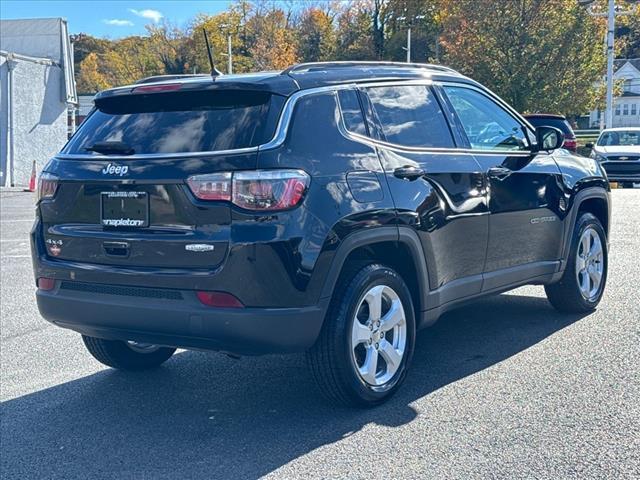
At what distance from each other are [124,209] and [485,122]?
281cm

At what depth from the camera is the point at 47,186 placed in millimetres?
4730

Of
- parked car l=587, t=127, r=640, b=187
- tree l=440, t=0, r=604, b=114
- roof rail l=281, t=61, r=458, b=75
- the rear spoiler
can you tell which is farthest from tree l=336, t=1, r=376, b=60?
the rear spoiler

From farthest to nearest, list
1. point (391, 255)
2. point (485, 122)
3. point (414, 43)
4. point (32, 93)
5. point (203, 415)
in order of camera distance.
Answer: point (414, 43), point (32, 93), point (485, 122), point (391, 255), point (203, 415)

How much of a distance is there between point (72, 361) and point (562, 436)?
3558 mm

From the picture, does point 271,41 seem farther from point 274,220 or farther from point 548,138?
point 274,220

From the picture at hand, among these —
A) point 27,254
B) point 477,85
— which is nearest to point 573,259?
point 477,85

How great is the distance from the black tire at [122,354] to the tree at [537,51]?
3195 cm

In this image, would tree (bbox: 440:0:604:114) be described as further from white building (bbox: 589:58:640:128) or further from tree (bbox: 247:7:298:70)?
white building (bbox: 589:58:640:128)

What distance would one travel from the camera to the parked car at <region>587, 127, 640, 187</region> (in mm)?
21812

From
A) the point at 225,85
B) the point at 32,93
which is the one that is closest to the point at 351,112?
the point at 225,85

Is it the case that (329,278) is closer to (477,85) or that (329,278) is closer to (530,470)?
(530,470)

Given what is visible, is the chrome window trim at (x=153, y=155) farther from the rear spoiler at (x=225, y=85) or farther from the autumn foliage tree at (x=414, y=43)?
the autumn foliage tree at (x=414, y=43)

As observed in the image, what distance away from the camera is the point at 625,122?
77.8 meters

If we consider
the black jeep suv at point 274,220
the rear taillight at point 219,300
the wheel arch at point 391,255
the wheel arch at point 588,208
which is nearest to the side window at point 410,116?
the black jeep suv at point 274,220
